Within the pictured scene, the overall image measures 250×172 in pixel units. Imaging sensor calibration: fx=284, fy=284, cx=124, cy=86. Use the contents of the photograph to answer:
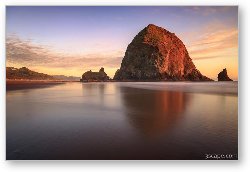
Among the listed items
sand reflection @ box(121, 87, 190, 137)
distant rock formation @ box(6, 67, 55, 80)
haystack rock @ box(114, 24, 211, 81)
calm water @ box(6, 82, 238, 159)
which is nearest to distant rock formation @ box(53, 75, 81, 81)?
distant rock formation @ box(6, 67, 55, 80)

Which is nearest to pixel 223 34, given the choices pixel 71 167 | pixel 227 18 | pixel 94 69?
pixel 227 18

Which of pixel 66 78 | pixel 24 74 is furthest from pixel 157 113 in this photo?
pixel 24 74

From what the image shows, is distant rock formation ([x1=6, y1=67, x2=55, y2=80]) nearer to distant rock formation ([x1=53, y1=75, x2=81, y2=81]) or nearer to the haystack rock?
distant rock formation ([x1=53, y1=75, x2=81, y2=81])

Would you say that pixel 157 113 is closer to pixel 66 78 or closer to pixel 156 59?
pixel 156 59

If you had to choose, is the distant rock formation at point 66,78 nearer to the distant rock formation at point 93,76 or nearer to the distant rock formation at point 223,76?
the distant rock formation at point 93,76

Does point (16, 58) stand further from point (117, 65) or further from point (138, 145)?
point (138, 145)

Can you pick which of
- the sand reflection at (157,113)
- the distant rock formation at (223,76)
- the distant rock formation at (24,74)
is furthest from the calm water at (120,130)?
the distant rock formation at (24,74)
